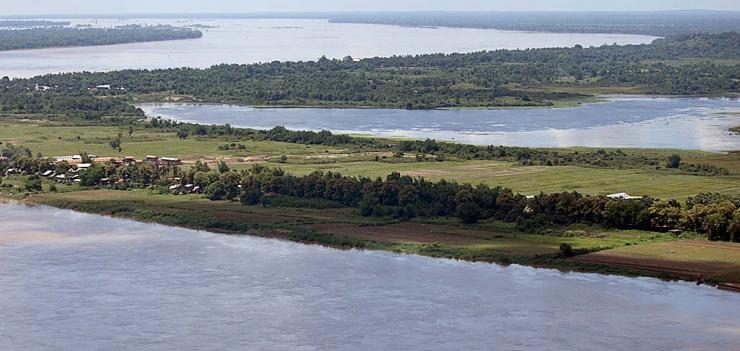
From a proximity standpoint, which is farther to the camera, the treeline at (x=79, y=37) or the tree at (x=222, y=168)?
the treeline at (x=79, y=37)

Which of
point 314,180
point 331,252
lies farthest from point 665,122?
point 331,252

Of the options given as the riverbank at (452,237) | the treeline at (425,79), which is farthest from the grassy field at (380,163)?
the treeline at (425,79)

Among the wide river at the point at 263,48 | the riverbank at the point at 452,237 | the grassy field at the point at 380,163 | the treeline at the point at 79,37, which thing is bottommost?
the riverbank at the point at 452,237

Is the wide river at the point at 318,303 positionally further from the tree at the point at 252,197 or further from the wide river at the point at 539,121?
the wide river at the point at 539,121

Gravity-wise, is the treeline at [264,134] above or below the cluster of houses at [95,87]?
below

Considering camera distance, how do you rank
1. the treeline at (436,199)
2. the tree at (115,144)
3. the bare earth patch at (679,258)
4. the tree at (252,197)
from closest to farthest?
the bare earth patch at (679,258) → the treeline at (436,199) → the tree at (252,197) → the tree at (115,144)

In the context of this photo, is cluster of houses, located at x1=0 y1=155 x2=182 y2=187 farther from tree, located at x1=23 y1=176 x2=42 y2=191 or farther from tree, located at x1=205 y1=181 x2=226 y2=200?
tree, located at x1=205 y1=181 x2=226 y2=200

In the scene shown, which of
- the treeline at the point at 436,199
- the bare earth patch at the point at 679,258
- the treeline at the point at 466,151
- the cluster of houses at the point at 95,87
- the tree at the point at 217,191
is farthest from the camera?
the cluster of houses at the point at 95,87

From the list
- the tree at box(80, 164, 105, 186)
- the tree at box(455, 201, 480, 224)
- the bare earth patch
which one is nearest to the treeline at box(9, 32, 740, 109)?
the tree at box(80, 164, 105, 186)
